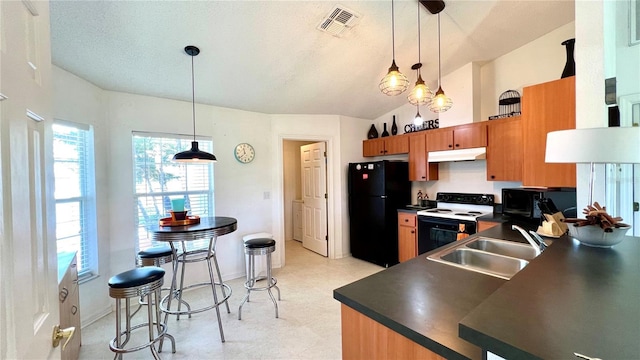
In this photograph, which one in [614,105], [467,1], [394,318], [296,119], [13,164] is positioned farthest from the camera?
[296,119]

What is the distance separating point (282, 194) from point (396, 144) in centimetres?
193

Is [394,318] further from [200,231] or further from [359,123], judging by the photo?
[359,123]

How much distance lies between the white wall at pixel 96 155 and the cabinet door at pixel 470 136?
4079 mm

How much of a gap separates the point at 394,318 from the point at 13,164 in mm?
1127

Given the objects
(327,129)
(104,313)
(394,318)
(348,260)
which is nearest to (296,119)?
(327,129)

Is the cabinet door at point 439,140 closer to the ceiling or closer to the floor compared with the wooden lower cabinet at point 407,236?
closer to the ceiling

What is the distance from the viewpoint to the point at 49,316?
29.8 inches

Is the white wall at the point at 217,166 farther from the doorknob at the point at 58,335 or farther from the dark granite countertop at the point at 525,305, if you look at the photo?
the dark granite countertop at the point at 525,305

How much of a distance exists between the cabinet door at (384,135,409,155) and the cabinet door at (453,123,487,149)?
713 mm

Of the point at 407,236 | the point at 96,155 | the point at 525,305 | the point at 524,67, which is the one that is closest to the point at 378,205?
the point at 407,236

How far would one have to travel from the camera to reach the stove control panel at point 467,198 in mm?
3425

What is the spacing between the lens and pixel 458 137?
11.2ft

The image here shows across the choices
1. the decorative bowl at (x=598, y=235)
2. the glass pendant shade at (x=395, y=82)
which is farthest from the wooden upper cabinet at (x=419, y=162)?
the decorative bowl at (x=598, y=235)

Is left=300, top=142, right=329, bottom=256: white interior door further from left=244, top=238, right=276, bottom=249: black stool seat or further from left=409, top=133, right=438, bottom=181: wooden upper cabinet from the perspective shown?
left=244, top=238, right=276, bottom=249: black stool seat
